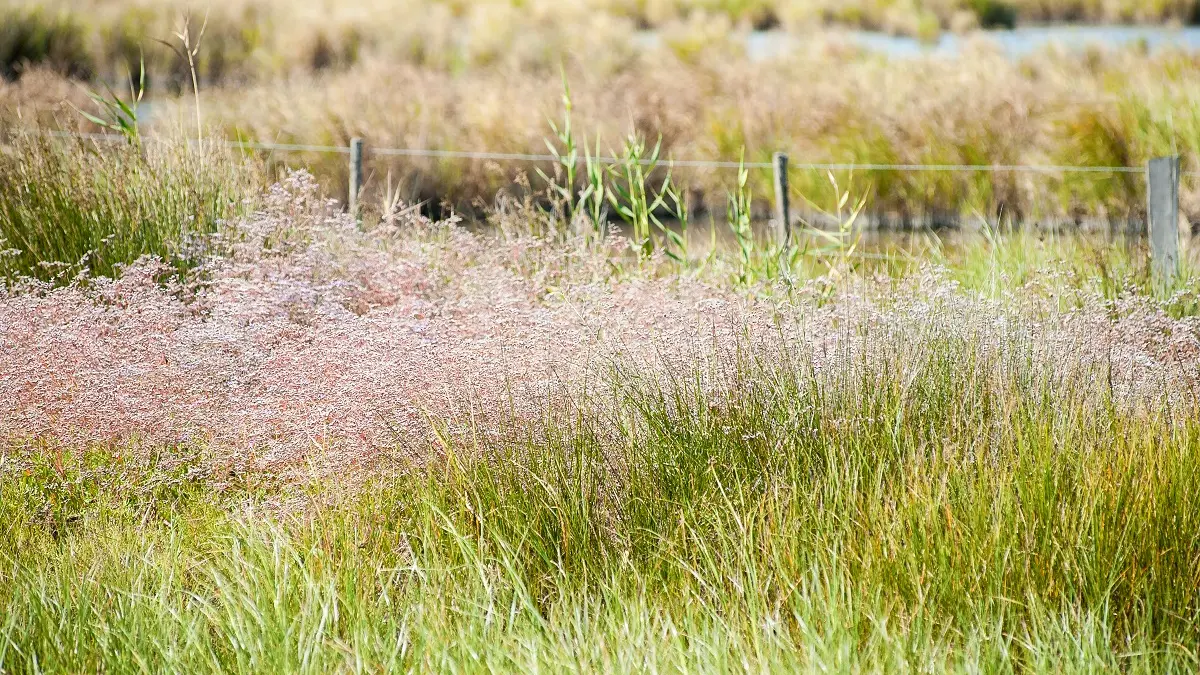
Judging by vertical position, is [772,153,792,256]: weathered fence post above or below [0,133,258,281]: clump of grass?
below

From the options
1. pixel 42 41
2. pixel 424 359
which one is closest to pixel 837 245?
pixel 424 359

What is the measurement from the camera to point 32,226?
460cm

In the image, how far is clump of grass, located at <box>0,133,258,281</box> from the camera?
4461mm

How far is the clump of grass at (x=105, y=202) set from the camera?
4.46m

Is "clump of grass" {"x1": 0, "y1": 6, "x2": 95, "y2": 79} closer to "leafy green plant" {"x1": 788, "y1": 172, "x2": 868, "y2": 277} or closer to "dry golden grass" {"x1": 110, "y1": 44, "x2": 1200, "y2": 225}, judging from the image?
"dry golden grass" {"x1": 110, "y1": 44, "x2": 1200, "y2": 225}

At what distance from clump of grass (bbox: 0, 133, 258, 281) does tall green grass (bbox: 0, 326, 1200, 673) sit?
65.2 inches

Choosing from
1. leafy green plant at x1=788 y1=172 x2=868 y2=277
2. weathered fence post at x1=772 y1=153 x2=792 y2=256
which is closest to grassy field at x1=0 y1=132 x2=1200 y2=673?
leafy green plant at x1=788 y1=172 x2=868 y2=277

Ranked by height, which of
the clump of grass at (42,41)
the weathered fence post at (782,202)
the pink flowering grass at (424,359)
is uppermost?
the clump of grass at (42,41)

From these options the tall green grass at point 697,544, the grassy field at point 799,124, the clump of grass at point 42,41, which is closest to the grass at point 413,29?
the clump of grass at point 42,41

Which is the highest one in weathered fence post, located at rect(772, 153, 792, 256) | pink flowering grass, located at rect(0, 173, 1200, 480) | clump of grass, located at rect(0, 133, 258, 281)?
clump of grass, located at rect(0, 133, 258, 281)

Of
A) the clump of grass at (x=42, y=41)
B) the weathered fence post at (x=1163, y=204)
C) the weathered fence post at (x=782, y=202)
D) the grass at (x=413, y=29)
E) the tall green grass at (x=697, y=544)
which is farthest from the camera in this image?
the grass at (x=413, y=29)

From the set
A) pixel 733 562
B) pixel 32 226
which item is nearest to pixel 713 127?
pixel 32 226

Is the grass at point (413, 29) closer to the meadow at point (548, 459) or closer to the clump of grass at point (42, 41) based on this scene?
the clump of grass at point (42, 41)

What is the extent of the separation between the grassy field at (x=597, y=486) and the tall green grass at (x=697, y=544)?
0.04 feet
